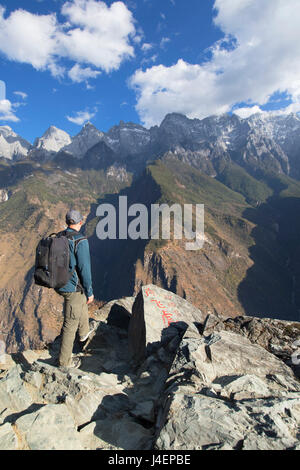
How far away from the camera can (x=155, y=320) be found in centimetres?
1281

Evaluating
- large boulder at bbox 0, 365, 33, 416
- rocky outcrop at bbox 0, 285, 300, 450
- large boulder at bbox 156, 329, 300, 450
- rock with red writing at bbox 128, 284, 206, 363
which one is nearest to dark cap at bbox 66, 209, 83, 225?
rocky outcrop at bbox 0, 285, 300, 450

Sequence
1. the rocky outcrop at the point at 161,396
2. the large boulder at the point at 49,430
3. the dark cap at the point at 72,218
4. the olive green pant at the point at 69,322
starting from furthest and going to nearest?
the olive green pant at the point at 69,322
the dark cap at the point at 72,218
the large boulder at the point at 49,430
the rocky outcrop at the point at 161,396

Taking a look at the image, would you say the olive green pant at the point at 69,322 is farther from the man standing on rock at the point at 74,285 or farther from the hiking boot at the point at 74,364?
the hiking boot at the point at 74,364

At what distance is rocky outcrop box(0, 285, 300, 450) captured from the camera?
581cm

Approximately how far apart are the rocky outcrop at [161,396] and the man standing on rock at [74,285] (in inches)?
42.5

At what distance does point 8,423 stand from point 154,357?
19.1ft

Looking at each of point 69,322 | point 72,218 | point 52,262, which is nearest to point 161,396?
point 69,322

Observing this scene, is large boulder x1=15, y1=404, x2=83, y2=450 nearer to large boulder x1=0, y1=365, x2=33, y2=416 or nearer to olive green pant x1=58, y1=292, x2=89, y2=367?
large boulder x1=0, y1=365, x2=33, y2=416

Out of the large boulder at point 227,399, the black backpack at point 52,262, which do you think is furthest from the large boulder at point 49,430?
the black backpack at point 52,262

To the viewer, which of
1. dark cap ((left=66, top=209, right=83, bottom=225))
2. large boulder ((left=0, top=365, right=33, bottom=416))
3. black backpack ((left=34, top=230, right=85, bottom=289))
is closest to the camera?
large boulder ((left=0, top=365, right=33, bottom=416))

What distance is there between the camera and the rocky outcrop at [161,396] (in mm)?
5809

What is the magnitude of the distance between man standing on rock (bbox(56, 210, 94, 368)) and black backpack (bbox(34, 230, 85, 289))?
0.41 m
